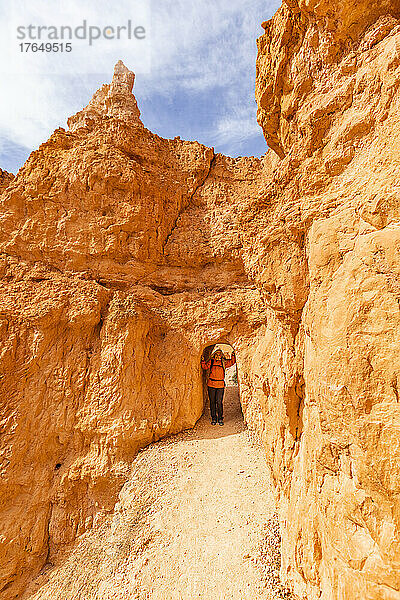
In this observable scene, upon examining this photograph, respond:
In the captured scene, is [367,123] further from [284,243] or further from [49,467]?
[49,467]

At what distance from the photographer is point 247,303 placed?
28.5 ft

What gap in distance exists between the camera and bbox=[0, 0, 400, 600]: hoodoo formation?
7.50 feet

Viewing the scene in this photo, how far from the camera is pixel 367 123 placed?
286cm

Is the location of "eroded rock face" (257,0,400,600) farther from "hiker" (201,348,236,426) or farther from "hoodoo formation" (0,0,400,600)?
"hiker" (201,348,236,426)

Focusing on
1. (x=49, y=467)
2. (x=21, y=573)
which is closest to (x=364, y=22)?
(x=49, y=467)

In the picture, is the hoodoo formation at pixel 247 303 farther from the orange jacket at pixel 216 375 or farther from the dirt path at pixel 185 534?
the dirt path at pixel 185 534

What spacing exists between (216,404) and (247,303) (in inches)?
127

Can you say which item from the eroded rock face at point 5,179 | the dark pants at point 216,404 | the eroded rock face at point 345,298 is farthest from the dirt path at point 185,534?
the eroded rock face at point 5,179

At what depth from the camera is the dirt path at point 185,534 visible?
14.7 feet

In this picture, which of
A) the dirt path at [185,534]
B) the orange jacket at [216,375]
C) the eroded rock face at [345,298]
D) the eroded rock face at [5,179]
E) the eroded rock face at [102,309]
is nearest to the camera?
the eroded rock face at [345,298]

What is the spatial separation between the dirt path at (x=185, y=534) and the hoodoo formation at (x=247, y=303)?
2.07ft

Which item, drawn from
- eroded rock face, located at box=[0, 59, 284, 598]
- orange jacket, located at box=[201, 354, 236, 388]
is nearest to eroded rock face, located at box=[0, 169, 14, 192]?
eroded rock face, located at box=[0, 59, 284, 598]

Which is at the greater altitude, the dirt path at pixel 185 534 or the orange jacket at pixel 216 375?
the orange jacket at pixel 216 375

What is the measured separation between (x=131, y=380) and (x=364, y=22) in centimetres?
812
